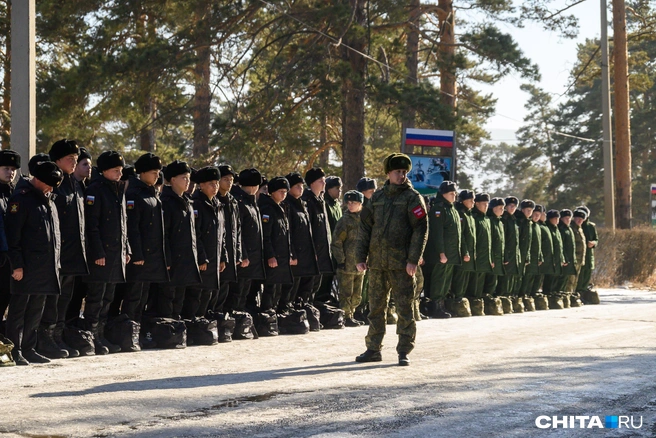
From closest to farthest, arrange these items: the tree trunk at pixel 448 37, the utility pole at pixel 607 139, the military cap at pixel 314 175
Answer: the military cap at pixel 314 175 < the tree trunk at pixel 448 37 < the utility pole at pixel 607 139

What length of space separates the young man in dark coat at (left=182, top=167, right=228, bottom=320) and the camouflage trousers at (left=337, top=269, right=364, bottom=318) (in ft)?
9.70

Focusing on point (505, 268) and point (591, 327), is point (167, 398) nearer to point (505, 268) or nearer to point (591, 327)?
point (591, 327)

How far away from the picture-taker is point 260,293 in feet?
46.1

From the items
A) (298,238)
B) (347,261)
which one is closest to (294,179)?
(298,238)

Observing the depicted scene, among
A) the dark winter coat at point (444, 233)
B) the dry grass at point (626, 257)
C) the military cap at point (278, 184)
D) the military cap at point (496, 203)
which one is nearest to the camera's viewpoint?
the military cap at point (278, 184)

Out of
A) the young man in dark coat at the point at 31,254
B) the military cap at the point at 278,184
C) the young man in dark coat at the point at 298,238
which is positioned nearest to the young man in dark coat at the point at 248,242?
the military cap at the point at 278,184

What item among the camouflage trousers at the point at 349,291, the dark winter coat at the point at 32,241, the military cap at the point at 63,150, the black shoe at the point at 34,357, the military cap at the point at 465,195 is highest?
the military cap at the point at 465,195

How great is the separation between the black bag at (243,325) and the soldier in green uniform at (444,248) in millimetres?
5347

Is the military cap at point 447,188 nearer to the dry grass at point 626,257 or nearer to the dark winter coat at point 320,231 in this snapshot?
the dark winter coat at point 320,231

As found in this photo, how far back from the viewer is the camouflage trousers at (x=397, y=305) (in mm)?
10484

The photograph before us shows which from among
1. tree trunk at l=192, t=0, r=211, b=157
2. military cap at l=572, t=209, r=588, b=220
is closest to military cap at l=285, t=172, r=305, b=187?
tree trunk at l=192, t=0, r=211, b=157

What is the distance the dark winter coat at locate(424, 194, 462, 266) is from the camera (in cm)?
1752

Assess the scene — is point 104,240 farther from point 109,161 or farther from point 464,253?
point 464,253

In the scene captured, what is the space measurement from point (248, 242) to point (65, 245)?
3.18 m
